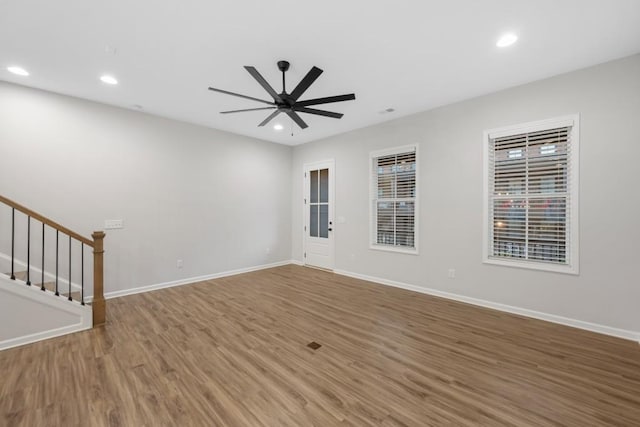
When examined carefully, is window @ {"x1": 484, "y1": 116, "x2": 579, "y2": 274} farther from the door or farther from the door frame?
the door

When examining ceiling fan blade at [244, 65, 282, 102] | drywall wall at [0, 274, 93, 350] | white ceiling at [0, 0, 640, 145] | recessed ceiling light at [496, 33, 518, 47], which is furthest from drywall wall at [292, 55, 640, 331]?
drywall wall at [0, 274, 93, 350]

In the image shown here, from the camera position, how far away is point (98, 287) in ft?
10.4

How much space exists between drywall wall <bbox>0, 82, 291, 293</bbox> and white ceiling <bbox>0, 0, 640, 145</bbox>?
544 mm

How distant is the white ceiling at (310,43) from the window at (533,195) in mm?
752

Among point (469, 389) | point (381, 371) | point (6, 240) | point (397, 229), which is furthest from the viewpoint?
point (397, 229)

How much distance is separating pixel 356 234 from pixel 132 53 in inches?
169

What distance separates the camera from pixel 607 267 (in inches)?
115

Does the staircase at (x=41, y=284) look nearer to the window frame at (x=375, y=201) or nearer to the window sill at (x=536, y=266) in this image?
the window frame at (x=375, y=201)

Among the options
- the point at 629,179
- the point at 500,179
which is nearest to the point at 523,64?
the point at 500,179

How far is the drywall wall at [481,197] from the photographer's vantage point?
2.84m

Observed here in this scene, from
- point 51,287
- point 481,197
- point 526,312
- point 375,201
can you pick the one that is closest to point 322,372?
point 526,312

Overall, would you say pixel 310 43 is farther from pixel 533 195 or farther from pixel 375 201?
pixel 533 195

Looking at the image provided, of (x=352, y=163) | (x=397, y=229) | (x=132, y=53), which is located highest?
(x=132, y=53)

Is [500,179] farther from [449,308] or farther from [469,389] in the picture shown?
[469,389]
